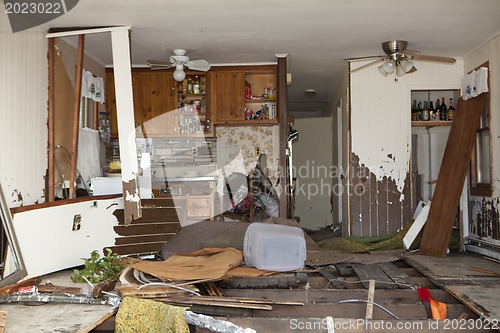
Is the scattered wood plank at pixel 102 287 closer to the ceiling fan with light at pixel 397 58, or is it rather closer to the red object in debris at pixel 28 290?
the red object in debris at pixel 28 290

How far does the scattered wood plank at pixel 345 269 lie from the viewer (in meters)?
4.04

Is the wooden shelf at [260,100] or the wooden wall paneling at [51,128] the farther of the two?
the wooden shelf at [260,100]

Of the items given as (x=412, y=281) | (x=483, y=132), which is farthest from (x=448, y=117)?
(x=412, y=281)

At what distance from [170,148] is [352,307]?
4678 millimetres

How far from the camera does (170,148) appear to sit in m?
7.24

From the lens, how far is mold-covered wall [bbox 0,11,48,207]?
405cm

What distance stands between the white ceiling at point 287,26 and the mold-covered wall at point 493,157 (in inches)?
7.5

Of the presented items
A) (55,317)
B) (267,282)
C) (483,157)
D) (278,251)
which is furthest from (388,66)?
(55,317)

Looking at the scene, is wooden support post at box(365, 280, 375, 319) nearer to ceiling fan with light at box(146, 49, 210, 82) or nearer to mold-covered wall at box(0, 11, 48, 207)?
mold-covered wall at box(0, 11, 48, 207)

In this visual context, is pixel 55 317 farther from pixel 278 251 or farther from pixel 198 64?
pixel 198 64

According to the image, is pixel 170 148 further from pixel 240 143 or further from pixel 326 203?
pixel 326 203

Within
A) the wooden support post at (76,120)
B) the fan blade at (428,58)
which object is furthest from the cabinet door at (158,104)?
the fan blade at (428,58)

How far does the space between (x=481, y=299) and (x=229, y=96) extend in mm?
4574

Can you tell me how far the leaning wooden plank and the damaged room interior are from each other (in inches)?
1.0
